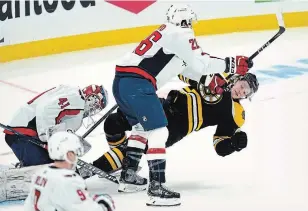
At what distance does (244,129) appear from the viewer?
5.30m

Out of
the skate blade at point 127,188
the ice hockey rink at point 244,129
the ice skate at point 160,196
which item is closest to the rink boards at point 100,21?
the ice hockey rink at point 244,129

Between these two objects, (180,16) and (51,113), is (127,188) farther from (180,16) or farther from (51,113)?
(180,16)

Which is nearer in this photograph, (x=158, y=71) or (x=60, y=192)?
(x=60, y=192)

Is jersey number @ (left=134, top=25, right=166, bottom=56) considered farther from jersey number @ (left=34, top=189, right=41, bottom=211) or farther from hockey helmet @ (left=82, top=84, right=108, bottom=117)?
jersey number @ (left=34, top=189, right=41, bottom=211)

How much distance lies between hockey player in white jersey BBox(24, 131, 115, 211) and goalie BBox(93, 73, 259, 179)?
143 centimetres

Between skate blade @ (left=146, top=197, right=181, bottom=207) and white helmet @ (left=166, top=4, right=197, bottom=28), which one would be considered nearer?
skate blade @ (left=146, top=197, right=181, bottom=207)

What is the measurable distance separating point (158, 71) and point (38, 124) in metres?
0.59

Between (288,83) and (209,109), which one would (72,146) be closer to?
(209,109)

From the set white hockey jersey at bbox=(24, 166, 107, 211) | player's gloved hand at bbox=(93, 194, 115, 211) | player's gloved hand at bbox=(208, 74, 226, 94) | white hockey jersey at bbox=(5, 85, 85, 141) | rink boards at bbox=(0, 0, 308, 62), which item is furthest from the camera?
rink boards at bbox=(0, 0, 308, 62)

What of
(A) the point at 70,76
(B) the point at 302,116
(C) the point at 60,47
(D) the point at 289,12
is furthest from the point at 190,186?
(D) the point at 289,12

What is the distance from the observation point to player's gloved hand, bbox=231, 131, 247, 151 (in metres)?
4.11

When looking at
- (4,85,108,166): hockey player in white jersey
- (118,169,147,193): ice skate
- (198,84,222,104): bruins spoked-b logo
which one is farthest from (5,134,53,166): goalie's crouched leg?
(198,84,222,104): bruins spoked-b logo

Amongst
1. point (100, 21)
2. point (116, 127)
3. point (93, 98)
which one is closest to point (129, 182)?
point (116, 127)

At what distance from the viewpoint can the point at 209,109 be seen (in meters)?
4.23
